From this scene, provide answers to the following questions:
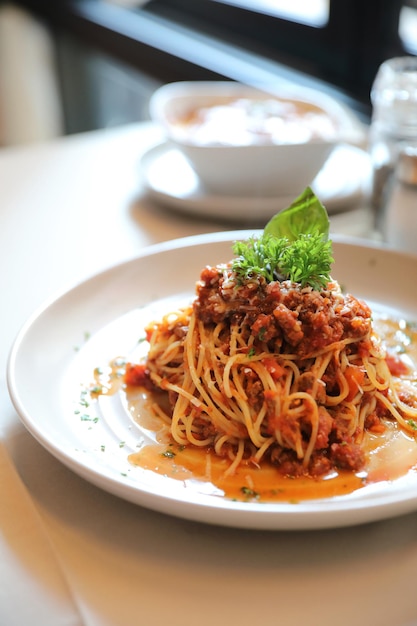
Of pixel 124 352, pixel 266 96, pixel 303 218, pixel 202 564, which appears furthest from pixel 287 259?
pixel 266 96

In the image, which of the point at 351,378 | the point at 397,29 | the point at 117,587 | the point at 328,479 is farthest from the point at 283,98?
the point at 117,587

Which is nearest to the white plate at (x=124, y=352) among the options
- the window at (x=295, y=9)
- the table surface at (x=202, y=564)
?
the table surface at (x=202, y=564)

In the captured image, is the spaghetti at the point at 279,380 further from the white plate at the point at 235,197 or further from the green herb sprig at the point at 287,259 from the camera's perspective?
the white plate at the point at 235,197

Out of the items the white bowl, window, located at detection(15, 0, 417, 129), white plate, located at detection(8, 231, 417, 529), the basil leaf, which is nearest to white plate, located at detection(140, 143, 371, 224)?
the white bowl

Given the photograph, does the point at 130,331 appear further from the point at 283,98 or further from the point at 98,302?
the point at 283,98

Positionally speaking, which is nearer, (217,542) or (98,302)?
(217,542)

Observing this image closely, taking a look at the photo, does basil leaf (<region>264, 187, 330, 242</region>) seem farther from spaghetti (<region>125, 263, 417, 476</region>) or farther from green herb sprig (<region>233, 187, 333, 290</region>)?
spaghetti (<region>125, 263, 417, 476</region>)
